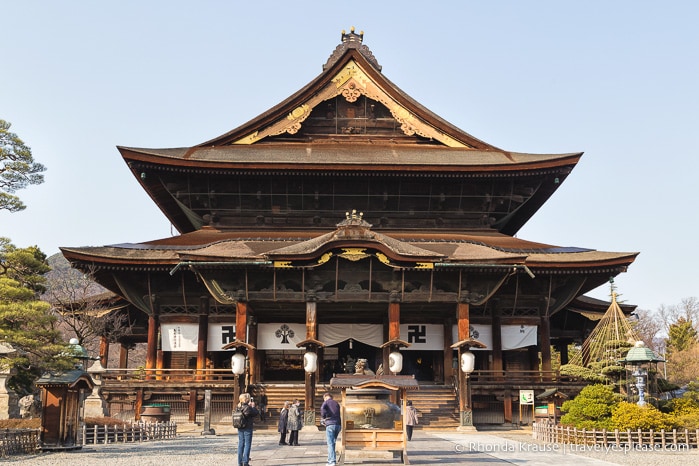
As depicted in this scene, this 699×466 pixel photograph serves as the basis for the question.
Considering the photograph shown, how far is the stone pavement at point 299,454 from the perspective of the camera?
14.1m

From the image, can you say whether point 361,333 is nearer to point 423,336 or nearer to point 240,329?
point 423,336

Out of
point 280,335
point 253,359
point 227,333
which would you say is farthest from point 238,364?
point 280,335

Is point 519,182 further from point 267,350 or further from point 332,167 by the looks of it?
point 267,350

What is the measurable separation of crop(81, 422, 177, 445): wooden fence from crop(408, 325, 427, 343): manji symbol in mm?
11715

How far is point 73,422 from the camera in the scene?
58.1 feet

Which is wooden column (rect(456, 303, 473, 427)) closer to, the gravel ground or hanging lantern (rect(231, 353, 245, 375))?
the gravel ground

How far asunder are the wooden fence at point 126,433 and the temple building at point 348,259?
3757 millimetres

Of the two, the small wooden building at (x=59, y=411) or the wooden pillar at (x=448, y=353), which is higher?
the wooden pillar at (x=448, y=353)

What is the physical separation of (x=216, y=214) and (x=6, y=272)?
610 inches

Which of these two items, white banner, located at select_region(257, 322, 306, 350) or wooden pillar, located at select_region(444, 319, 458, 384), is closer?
wooden pillar, located at select_region(444, 319, 458, 384)

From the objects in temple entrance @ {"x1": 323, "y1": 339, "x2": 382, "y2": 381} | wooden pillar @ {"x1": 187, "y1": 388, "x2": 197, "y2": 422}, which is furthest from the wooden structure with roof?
temple entrance @ {"x1": 323, "y1": 339, "x2": 382, "y2": 381}

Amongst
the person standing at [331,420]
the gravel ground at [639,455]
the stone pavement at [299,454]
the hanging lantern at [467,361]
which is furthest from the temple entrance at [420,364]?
the person standing at [331,420]

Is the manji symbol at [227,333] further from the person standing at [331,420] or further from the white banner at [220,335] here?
the person standing at [331,420]

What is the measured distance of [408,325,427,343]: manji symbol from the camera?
29750 mm
